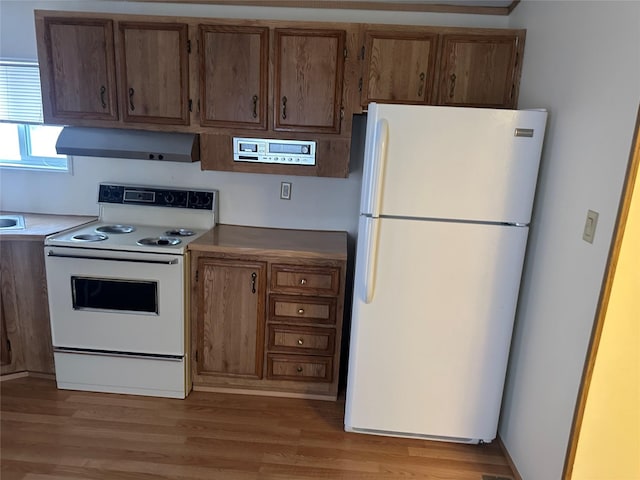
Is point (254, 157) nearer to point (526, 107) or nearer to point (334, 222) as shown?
point (334, 222)

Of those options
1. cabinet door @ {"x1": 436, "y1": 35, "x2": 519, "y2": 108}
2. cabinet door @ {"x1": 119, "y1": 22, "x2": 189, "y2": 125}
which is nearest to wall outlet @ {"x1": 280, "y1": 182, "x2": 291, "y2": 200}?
cabinet door @ {"x1": 119, "y1": 22, "x2": 189, "y2": 125}

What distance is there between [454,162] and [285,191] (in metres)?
1.28

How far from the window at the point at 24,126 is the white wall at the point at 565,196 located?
290 cm

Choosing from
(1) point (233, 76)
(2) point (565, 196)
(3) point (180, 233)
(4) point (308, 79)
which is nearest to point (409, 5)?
(4) point (308, 79)

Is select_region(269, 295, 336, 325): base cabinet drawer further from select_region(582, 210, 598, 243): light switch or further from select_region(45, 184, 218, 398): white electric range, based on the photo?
select_region(582, 210, 598, 243): light switch

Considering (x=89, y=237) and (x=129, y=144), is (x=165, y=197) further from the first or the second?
(x=89, y=237)

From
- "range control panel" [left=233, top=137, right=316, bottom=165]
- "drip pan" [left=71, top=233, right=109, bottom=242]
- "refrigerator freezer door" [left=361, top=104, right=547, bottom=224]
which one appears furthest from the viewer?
"range control panel" [left=233, top=137, right=316, bottom=165]

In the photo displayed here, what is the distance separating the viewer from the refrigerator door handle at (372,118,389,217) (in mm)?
1968

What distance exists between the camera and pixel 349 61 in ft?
8.13

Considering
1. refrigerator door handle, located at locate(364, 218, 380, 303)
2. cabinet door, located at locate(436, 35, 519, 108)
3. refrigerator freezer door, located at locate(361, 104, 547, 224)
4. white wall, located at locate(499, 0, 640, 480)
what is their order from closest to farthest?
white wall, located at locate(499, 0, 640, 480) → refrigerator freezer door, located at locate(361, 104, 547, 224) → refrigerator door handle, located at locate(364, 218, 380, 303) → cabinet door, located at locate(436, 35, 519, 108)

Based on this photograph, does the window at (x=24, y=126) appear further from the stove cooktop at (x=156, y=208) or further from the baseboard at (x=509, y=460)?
the baseboard at (x=509, y=460)

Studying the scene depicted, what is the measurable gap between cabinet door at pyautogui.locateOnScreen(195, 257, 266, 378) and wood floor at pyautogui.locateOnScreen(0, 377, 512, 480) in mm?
212

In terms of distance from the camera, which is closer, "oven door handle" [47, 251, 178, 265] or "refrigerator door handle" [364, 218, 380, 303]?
"refrigerator door handle" [364, 218, 380, 303]

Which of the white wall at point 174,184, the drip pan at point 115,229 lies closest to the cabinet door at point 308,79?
the white wall at point 174,184
